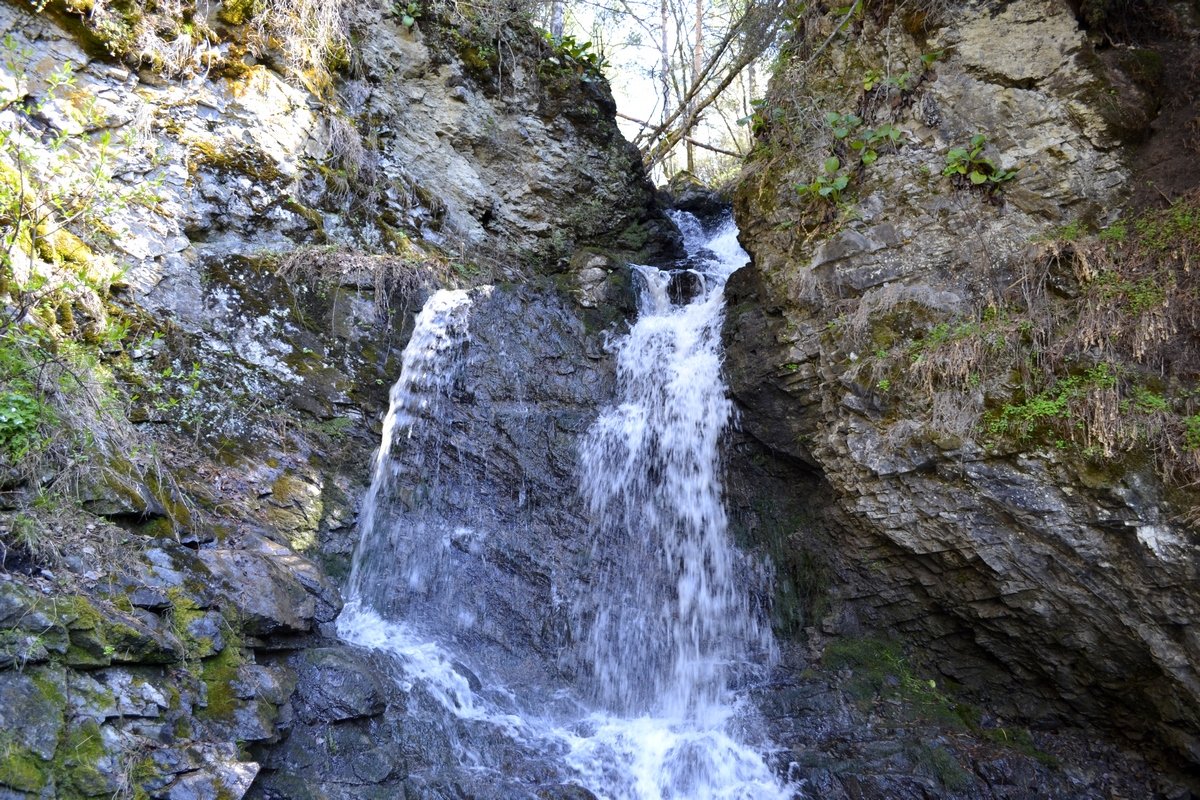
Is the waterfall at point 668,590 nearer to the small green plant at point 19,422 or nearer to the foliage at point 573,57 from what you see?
the small green plant at point 19,422

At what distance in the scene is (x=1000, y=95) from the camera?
5.27 metres

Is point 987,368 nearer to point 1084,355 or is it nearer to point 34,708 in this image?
point 1084,355

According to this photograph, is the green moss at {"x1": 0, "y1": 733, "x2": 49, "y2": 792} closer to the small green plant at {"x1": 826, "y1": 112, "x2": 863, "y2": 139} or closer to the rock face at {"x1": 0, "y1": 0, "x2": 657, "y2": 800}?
the rock face at {"x1": 0, "y1": 0, "x2": 657, "y2": 800}

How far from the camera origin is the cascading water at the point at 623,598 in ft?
15.7

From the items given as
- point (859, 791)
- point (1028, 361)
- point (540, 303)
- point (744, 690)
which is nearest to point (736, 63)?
point (540, 303)

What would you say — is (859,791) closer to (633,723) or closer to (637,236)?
(633,723)

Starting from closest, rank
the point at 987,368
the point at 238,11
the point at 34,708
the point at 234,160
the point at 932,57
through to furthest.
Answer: the point at 34,708 < the point at 987,368 < the point at 932,57 < the point at 234,160 < the point at 238,11

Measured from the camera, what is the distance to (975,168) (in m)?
5.31

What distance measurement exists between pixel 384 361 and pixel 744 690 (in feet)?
15.2

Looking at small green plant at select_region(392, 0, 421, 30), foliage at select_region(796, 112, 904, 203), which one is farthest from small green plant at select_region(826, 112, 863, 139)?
small green plant at select_region(392, 0, 421, 30)

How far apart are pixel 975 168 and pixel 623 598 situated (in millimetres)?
4644

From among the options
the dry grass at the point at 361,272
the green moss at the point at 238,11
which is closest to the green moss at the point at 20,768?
the dry grass at the point at 361,272

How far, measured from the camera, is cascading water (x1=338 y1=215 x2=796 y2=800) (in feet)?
15.7

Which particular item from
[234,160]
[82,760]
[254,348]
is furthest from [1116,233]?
[234,160]
